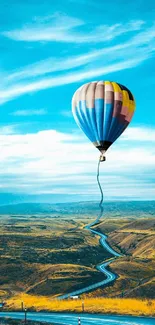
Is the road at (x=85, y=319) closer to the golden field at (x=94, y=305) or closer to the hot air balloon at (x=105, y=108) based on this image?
the golden field at (x=94, y=305)

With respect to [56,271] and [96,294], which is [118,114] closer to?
[96,294]

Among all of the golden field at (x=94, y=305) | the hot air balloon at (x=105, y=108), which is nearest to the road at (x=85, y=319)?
the golden field at (x=94, y=305)

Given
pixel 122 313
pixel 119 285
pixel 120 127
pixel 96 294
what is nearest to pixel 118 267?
pixel 119 285

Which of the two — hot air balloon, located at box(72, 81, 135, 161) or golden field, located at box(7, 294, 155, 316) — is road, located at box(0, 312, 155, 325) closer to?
golden field, located at box(7, 294, 155, 316)

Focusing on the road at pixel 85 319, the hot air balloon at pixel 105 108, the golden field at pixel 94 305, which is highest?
the hot air balloon at pixel 105 108

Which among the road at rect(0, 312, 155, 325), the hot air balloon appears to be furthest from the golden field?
the hot air balloon

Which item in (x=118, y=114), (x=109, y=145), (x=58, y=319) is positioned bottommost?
(x=58, y=319)

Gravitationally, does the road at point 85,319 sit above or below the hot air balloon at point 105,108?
below
